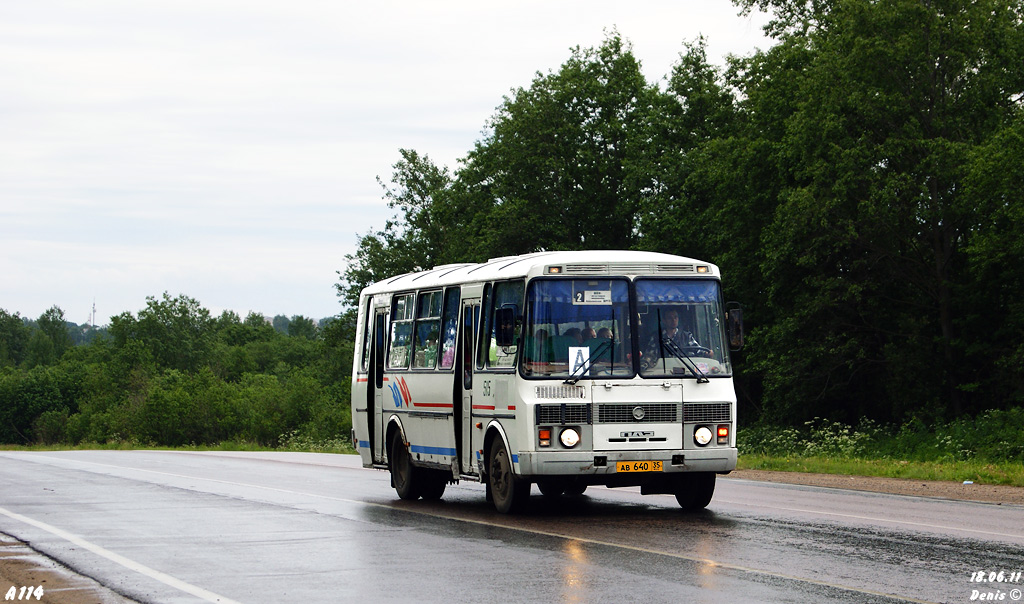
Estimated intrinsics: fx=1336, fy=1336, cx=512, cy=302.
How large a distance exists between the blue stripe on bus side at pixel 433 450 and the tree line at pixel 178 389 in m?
62.1

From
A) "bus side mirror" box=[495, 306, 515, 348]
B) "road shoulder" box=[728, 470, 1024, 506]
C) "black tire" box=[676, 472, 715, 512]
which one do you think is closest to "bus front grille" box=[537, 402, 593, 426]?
"bus side mirror" box=[495, 306, 515, 348]

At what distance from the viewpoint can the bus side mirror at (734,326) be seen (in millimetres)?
15297

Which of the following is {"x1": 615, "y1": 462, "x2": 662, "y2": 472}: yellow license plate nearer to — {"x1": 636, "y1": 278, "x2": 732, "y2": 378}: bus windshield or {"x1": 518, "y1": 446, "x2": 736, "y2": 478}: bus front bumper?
{"x1": 518, "y1": 446, "x2": 736, "y2": 478}: bus front bumper

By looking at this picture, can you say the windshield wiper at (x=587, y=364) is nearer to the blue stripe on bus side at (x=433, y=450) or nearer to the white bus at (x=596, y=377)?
the white bus at (x=596, y=377)

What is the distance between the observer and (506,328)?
15.4 m

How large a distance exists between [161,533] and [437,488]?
215 inches

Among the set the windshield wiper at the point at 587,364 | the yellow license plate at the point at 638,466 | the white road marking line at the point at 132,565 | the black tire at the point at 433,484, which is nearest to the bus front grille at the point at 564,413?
the windshield wiper at the point at 587,364

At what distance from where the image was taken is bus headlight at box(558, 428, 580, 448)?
580 inches

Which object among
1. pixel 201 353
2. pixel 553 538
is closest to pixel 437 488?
pixel 553 538

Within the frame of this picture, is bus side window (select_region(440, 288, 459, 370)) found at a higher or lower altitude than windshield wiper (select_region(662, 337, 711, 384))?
higher

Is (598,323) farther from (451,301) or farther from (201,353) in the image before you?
(201,353)

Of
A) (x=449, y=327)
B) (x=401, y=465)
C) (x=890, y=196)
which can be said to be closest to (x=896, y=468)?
(x=401, y=465)

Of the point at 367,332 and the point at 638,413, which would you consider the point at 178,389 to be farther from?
the point at 638,413

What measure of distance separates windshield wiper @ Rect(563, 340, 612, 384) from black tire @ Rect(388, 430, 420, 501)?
460 centimetres
